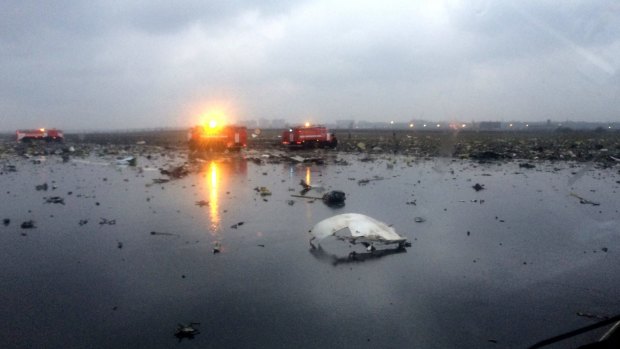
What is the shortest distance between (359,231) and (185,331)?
3170 mm

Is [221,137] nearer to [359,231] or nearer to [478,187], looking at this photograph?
[478,187]

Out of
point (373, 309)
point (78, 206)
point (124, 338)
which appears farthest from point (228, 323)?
point (78, 206)

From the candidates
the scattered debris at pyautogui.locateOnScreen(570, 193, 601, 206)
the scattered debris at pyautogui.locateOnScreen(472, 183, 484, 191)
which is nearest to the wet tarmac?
the scattered debris at pyautogui.locateOnScreen(570, 193, 601, 206)

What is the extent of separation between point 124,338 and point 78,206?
7.00m

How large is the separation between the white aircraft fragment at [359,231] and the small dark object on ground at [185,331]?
2.77 m

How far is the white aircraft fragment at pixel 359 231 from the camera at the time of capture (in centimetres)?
658

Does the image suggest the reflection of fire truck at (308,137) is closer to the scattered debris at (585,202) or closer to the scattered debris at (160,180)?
the scattered debris at (160,180)

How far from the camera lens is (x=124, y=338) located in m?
4.04

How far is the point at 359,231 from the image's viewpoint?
6562mm

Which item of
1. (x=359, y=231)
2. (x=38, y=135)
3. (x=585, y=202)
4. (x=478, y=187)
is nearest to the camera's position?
(x=359, y=231)

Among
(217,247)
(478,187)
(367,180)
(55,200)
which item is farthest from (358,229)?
(55,200)

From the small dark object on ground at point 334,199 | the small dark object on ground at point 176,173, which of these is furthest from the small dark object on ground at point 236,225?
the small dark object on ground at point 176,173

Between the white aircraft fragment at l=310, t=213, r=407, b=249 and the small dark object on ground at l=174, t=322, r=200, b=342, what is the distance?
2774 millimetres

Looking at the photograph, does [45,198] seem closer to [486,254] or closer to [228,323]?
[228,323]
